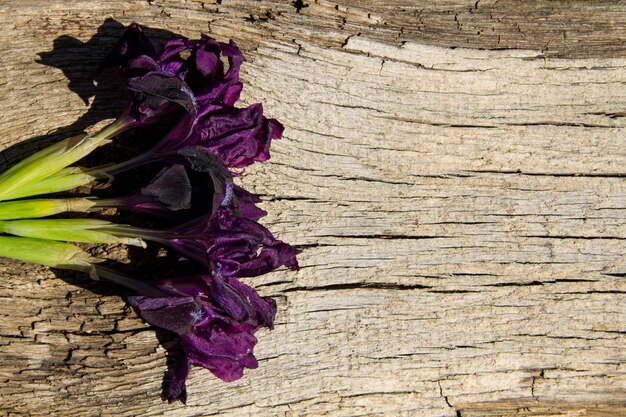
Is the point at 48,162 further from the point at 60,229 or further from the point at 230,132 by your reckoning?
the point at 230,132

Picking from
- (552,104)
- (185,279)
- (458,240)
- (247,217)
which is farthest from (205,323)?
(552,104)

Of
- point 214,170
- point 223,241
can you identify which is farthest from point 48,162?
point 223,241

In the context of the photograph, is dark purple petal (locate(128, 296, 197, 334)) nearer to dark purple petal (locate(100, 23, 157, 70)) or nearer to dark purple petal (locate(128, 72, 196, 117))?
dark purple petal (locate(128, 72, 196, 117))

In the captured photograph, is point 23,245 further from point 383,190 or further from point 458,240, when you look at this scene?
point 458,240

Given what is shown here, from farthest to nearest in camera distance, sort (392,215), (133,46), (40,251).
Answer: (392,215)
(133,46)
(40,251)

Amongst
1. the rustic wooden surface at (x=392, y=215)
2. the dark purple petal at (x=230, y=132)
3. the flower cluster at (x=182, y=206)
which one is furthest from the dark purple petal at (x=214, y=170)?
the rustic wooden surface at (x=392, y=215)

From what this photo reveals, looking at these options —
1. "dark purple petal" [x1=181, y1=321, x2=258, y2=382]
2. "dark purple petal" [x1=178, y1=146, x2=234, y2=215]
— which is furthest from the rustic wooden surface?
"dark purple petal" [x1=178, y1=146, x2=234, y2=215]
